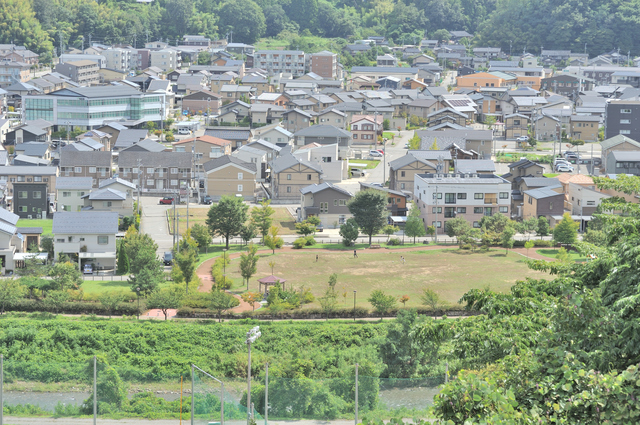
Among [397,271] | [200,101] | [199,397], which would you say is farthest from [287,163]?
[200,101]

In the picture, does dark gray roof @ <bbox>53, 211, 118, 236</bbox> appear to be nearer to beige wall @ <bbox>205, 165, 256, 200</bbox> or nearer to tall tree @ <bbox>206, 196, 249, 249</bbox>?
tall tree @ <bbox>206, 196, 249, 249</bbox>

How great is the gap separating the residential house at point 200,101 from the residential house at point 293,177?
55.0 ft

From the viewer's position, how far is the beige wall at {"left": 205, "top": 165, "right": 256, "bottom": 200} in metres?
25.2

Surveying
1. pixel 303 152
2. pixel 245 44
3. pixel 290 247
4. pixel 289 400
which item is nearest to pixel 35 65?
pixel 245 44

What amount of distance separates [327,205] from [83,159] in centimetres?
838

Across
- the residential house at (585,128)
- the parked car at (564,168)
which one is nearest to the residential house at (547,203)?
the parked car at (564,168)

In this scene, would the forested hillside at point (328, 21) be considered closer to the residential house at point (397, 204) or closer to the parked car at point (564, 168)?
the parked car at point (564, 168)

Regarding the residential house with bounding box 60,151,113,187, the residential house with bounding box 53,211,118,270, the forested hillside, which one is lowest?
the residential house with bounding box 53,211,118,270

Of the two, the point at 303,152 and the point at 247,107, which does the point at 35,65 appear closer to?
the point at 247,107

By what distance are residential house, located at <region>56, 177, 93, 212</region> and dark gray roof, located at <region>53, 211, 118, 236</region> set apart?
14.1 feet

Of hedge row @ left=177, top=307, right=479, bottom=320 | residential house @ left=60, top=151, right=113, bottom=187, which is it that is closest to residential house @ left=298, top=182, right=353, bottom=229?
residential house @ left=60, top=151, right=113, bottom=187

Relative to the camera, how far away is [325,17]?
6375 centimetres

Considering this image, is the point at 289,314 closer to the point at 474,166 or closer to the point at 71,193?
the point at 71,193

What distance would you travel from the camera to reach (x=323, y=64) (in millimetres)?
50594
